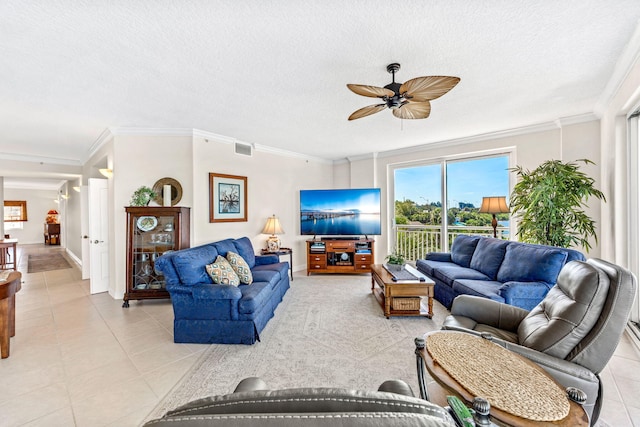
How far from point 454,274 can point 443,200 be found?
2111mm

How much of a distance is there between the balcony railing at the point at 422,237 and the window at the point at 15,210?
541 inches

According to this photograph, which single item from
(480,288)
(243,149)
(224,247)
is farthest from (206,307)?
(243,149)

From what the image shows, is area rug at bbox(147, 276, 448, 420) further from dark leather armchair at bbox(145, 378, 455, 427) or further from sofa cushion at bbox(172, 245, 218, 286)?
dark leather armchair at bbox(145, 378, 455, 427)

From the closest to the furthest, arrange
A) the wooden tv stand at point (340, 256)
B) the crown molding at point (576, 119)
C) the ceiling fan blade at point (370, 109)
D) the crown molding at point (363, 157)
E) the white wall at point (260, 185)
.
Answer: the ceiling fan blade at point (370, 109), the crown molding at point (576, 119), the white wall at point (260, 185), the wooden tv stand at point (340, 256), the crown molding at point (363, 157)

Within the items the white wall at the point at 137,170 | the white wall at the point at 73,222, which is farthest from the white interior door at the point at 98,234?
the white wall at the point at 73,222

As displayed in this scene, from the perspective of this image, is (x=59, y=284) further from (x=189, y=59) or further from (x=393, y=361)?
(x=393, y=361)

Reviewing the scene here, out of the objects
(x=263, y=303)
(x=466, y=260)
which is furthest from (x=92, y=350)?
(x=466, y=260)

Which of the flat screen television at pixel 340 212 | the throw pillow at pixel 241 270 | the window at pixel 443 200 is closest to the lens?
the throw pillow at pixel 241 270

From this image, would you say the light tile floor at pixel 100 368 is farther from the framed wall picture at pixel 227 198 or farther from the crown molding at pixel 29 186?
the crown molding at pixel 29 186

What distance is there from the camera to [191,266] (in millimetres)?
2787

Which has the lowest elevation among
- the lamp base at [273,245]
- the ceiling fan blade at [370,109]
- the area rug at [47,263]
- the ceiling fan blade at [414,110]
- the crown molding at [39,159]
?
the area rug at [47,263]

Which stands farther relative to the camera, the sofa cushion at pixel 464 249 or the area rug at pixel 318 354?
the sofa cushion at pixel 464 249

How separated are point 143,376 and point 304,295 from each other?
234cm

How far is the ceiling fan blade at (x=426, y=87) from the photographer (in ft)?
6.23
